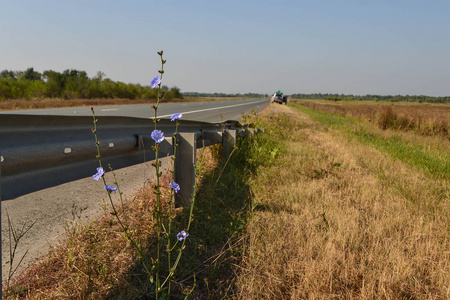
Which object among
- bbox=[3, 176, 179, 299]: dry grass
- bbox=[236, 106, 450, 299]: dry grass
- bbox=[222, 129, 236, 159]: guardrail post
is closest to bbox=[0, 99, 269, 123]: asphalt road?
bbox=[222, 129, 236, 159]: guardrail post

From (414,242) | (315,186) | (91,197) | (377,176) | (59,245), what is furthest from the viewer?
(377,176)

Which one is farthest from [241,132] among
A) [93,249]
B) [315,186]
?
[93,249]

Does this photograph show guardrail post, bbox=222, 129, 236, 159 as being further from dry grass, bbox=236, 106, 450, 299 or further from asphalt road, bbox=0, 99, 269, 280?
asphalt road, bbox=0, 99, 269, 280

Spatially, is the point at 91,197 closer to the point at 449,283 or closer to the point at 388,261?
the point at 388,261

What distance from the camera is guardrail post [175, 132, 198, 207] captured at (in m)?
2.44

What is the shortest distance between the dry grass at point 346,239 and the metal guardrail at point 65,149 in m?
0.98

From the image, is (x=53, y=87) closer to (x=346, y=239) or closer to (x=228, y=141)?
(x=228, y=141)

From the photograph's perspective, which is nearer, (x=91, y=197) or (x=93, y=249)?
(x=93, y=249)

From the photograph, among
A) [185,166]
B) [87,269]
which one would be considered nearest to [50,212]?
[87,269]

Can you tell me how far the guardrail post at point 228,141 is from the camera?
13.2 ft

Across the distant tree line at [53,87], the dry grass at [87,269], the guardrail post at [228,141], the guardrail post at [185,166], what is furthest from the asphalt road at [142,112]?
the distant tree line at [53,87]

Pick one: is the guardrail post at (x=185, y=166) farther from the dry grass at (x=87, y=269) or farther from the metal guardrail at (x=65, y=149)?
the dry grass at (x=87, y=269)

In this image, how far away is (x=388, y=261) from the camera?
182 cm

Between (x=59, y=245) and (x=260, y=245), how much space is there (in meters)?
1.43
